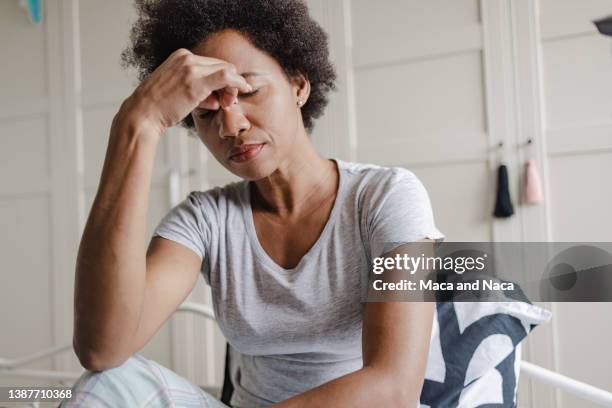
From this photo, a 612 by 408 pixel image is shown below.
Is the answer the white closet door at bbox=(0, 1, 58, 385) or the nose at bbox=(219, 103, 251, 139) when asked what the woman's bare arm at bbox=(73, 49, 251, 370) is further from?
the white closet door at bbox=(0, 1, 58, 385)

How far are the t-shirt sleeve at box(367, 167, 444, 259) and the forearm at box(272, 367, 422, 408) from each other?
0.20 m

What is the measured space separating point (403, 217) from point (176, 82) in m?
A: 0.42

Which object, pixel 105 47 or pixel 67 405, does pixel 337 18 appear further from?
pixel 67 405

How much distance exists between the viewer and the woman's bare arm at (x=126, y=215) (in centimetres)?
80

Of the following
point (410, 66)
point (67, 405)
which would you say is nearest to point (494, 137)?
point (410, 66)

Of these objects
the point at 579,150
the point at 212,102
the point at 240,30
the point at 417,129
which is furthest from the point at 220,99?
the point at 579,150

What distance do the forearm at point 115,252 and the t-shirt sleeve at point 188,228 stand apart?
17cm

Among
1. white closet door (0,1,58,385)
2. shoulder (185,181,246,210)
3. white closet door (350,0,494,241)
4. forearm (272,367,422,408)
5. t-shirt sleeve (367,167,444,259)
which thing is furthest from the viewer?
white closet door (0,1,58,385)

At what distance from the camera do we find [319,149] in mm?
2080

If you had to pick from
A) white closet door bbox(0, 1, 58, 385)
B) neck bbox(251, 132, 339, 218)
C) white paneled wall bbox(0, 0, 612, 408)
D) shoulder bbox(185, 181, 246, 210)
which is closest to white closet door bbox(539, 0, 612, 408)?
white paneled wall bbox(0, 0, 612, 408)

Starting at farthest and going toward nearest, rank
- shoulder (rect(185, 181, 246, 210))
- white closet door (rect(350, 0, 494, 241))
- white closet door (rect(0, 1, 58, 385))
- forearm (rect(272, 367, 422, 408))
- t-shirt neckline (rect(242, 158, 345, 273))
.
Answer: white closet door (rect(0, 1, 58, 385)) < white closet door (rect(350, 0, 494, 241)) < shoulder (rect(185, 181, 246, 210)) < t-shirt neckline (rect(242, 158, 345, 273)) < forearm (rect(272, 367, 422, 408))

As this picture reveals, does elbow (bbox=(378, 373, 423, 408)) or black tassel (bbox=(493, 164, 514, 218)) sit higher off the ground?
black tassel (bbox=(493, 164, 514, 218))

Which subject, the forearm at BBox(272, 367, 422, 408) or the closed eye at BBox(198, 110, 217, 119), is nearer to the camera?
the forearm at BBox(272, 367, 422, 408)

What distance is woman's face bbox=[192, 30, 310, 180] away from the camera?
0.90 m
